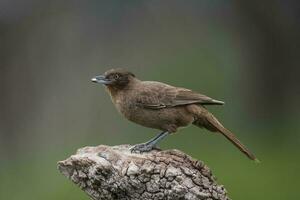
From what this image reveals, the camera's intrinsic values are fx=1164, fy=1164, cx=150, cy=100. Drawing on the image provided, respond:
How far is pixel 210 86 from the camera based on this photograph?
19.2m

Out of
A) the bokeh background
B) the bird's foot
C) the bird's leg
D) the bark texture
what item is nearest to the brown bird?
the bird's leg

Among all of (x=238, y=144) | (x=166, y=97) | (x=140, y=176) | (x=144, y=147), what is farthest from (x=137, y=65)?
(x=140, y=176)

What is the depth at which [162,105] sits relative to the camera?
8977 mm

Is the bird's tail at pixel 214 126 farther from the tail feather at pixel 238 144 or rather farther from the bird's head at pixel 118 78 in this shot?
the bird's head at pixel 118 78

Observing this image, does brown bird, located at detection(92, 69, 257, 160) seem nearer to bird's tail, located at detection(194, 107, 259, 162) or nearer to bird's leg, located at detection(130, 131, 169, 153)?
bird's tail, located at detection(194, 107, 259, 162)

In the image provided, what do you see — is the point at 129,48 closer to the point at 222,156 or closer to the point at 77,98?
the point at 77,98

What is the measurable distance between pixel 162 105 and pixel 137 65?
1020cm

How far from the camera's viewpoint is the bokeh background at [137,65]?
18.1 meters

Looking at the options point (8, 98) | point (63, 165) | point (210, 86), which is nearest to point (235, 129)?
point (210, 86)

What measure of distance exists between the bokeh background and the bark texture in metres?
9.28

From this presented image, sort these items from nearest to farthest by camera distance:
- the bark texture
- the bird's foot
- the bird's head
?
1. the bark texture
2. the bird's foot
3. the bird's head

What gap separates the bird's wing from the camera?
8922 mm

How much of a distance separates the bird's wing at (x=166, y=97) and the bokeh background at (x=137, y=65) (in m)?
8.19

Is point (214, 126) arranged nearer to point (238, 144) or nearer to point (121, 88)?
point (238, 144)
